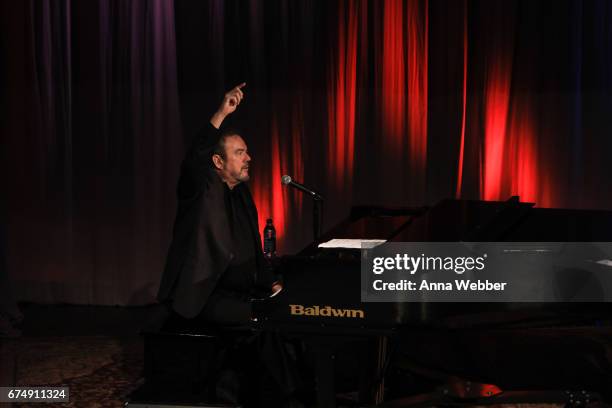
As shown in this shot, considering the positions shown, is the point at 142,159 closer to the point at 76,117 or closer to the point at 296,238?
the point at 76,117

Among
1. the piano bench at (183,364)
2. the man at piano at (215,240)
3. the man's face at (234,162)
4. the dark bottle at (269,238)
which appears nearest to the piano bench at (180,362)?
the piano bench at (183,364)

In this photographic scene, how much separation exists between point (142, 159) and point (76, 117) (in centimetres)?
55

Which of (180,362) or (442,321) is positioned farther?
(442,321)

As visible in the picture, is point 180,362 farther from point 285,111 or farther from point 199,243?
point 285,111

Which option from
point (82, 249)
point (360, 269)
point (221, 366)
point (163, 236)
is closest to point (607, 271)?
point (360, 269)

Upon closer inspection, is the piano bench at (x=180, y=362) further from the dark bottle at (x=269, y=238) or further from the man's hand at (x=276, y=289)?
the dark bottle at (x=269, y=238)

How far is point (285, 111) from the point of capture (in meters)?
5.89

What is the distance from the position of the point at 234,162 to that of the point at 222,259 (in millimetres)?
444

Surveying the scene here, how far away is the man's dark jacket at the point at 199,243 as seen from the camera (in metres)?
3.39

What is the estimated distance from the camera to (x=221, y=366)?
352cm

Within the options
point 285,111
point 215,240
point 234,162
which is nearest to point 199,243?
point 215,240

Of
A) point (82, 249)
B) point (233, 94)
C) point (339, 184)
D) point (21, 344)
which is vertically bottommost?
point (21, 344)

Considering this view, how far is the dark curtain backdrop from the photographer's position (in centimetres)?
556

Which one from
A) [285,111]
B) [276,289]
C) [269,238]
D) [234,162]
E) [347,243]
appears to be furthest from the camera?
[285,111]
